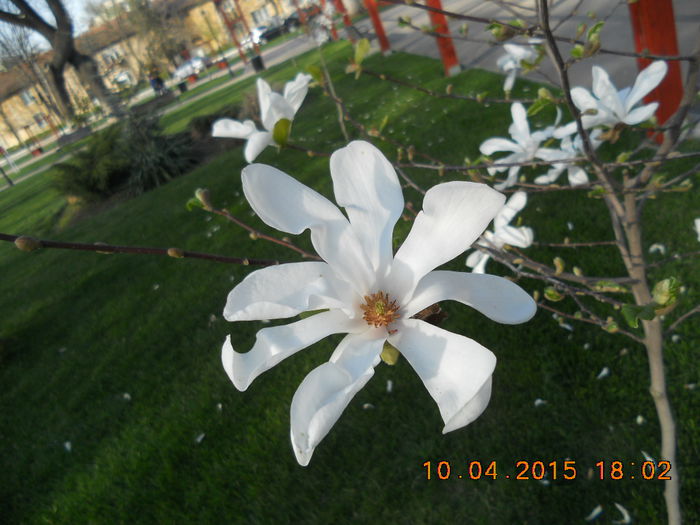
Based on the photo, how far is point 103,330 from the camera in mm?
3312

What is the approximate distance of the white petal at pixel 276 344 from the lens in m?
0.48

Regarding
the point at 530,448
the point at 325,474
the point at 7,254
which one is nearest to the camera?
the point at 530,448

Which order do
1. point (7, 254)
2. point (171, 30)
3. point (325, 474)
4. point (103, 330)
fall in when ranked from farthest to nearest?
point (171, 30), point (7, 254), point (103, 330), point (325, 474)

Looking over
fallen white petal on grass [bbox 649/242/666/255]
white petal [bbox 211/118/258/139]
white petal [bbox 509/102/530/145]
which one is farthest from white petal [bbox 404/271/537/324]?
fallen white petal on grass [bbox 649/242/666/255]

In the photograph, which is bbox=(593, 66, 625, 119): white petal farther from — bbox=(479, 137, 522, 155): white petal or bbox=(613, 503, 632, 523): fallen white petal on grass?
bbox=(613, 503, 632, 523): fallen white petal on grass

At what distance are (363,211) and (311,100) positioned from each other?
7720 mm

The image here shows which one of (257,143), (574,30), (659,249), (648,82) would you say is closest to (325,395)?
(257,143)

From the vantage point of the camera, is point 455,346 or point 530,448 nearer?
point 455,346

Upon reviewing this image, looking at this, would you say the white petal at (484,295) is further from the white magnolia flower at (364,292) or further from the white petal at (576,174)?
the white petal at (576,174)

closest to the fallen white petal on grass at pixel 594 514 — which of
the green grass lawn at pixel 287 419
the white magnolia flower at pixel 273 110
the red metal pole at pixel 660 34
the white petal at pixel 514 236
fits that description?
the green grass lawn at pixel 287 419

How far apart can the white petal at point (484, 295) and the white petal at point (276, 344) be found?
9 cm

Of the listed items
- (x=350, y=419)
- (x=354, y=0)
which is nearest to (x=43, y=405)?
(x=350, y=419)

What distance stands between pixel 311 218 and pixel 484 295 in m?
0.20

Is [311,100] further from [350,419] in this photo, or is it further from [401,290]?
[401,290]
